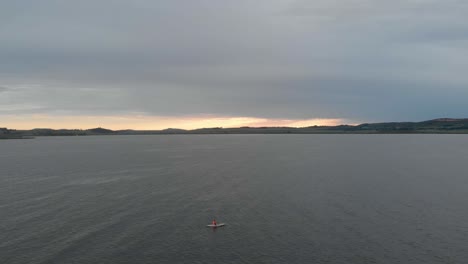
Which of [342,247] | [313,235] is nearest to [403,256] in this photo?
[342,247]

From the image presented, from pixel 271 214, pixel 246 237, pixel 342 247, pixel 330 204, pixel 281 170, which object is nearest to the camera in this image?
pixel 342 247

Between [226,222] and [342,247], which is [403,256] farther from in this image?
[226,222]

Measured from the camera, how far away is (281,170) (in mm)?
146250

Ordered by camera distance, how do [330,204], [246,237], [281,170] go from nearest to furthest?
[246,237] < [330,204] < [281,170]

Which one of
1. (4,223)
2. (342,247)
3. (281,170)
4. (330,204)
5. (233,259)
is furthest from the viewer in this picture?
(281,170)

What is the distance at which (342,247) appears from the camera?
185 ft

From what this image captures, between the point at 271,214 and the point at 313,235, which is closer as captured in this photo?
the point at 313,235

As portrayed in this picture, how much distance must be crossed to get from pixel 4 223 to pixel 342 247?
63844 millimetres

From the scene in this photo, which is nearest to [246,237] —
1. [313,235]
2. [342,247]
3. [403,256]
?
[313,235]

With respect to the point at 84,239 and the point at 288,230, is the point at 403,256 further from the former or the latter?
the point at 84,239

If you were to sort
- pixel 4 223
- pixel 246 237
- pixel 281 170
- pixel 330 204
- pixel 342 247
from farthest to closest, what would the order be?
pixel 281 170, pixel 330 204, pixel 4 223, pixel 246 237, pixel 342 247

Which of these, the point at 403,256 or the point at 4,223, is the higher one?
the point at 4,223

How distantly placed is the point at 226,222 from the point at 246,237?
9594 mm

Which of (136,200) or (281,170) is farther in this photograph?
(281,170)
